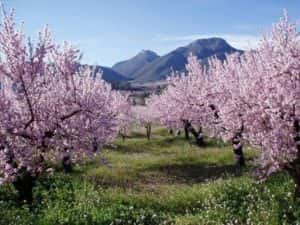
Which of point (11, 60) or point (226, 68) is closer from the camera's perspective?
point (11, 60)

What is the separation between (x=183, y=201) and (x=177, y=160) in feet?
47.8

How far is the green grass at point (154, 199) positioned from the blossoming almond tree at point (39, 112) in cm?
144

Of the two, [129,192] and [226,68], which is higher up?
[226,68]

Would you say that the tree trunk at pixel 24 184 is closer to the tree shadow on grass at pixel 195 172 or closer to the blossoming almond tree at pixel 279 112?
the blossoming almond tree at pixel 279 112

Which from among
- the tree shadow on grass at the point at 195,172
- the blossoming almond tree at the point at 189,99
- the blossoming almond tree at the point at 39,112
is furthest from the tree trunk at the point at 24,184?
the blossoming almond tree at the point at 189,99

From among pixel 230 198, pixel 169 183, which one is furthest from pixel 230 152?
pixel 230 198

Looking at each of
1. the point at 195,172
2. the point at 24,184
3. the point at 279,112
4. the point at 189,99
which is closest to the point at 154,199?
the point at 24,184

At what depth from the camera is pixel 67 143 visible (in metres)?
15.9

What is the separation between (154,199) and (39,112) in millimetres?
6697

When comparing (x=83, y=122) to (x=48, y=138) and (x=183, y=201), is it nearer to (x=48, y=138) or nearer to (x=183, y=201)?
(x=48, y=138)

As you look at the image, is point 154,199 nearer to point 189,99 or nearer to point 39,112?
point 39,112

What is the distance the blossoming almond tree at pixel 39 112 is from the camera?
14.9m

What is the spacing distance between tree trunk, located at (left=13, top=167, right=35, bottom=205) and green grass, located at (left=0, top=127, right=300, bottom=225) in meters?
0.42

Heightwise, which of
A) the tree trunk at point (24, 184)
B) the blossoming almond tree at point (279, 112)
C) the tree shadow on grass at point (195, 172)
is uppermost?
the blossoming almond tree at point (279, 112)
